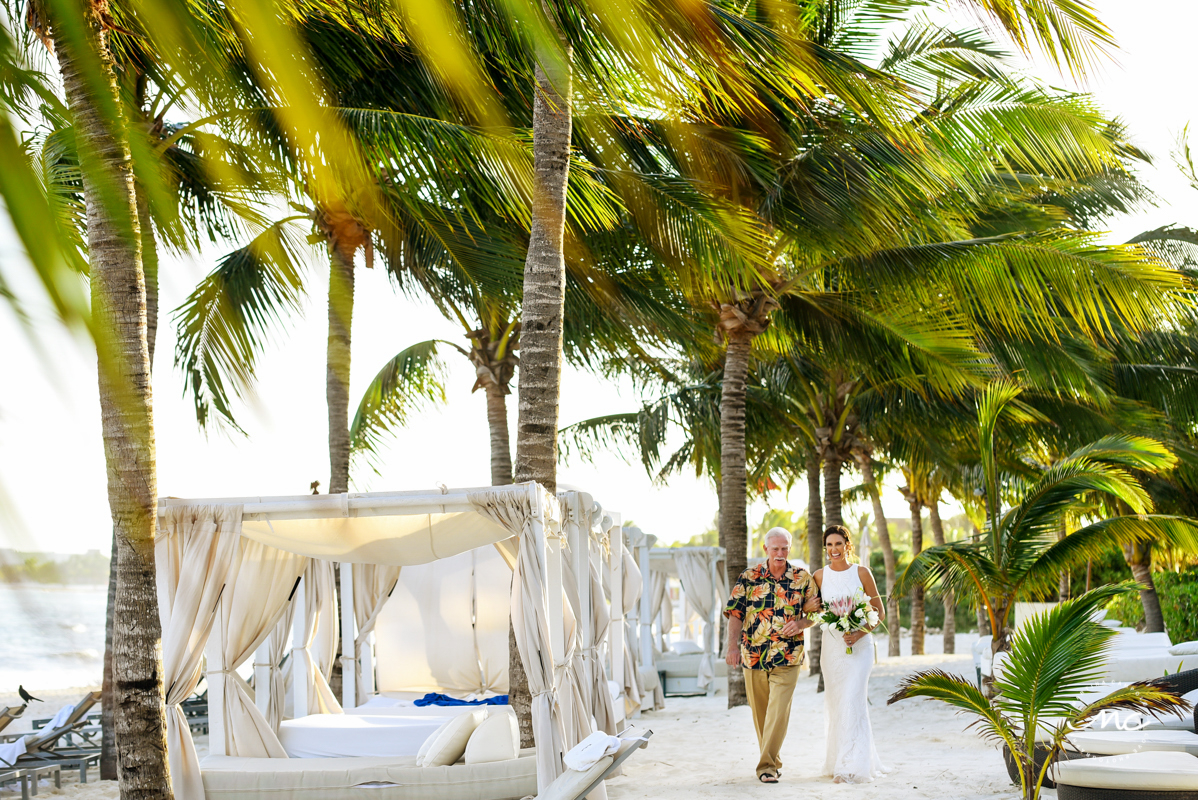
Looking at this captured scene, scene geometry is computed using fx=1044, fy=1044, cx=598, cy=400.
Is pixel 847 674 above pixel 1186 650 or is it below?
above

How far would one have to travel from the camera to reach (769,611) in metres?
7.70

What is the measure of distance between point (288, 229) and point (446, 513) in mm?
6644

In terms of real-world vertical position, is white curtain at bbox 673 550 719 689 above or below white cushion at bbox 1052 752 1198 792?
above

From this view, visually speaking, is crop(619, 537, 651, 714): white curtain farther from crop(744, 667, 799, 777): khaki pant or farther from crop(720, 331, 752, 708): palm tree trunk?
crop(744, 667, 799, 777): khaki pant

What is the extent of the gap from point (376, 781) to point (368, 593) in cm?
413

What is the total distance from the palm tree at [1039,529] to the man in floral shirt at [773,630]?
294 centimetres

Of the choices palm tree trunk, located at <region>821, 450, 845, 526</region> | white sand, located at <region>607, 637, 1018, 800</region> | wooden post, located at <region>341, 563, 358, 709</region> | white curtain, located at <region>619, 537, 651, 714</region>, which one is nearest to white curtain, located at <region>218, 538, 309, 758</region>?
white sand, located at <region>607, 637, 1018, 800</region>

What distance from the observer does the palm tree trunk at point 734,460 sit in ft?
41.2

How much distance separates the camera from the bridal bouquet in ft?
23.9

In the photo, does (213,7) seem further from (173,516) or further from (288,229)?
(173,516)

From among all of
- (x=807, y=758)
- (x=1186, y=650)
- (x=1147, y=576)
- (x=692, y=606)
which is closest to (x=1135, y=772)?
(x=807, y=758)

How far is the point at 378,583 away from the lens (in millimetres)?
11070

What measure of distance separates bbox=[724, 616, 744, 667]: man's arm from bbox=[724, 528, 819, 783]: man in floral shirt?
13 centimetres

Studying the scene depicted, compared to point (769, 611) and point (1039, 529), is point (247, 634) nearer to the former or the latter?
point (769, 611)
